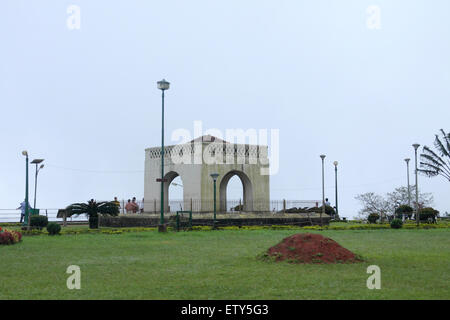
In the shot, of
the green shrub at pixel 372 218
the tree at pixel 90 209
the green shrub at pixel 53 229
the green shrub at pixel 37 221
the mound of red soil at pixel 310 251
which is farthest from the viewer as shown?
the green shrub at pixel 372 218

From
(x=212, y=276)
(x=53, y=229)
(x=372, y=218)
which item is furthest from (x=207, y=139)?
(x=212, y=276)

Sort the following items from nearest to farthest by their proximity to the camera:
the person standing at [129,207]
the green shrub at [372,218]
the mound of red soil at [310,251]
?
1. the mound of red soil at [310,251]
2. the green shrub at [372,218]
3. the person standing at [129,207]

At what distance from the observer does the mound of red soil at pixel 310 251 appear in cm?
1132

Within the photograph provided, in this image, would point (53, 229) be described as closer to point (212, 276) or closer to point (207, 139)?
point (207, 139)

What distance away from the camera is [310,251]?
1153 centimetres

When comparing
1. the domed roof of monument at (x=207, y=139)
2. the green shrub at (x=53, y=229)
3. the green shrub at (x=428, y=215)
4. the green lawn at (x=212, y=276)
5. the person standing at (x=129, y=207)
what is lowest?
the green lawn at (x=212, y=276)

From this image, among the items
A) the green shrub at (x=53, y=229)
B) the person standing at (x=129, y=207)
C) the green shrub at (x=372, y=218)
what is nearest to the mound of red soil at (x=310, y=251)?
the green shrub at (x=53, y=229)

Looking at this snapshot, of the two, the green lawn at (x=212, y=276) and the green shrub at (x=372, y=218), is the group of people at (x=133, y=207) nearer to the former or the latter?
the green shrub at (x=372, y=218)

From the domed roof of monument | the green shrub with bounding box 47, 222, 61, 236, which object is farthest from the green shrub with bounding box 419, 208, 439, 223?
the green shrub with bounding box 47, 222, 61, 236

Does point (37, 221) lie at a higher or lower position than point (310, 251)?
higher

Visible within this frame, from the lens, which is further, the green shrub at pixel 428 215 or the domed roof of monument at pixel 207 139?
the green shrub at pixel 428 215

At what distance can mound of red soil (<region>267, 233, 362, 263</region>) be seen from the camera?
11320mm
